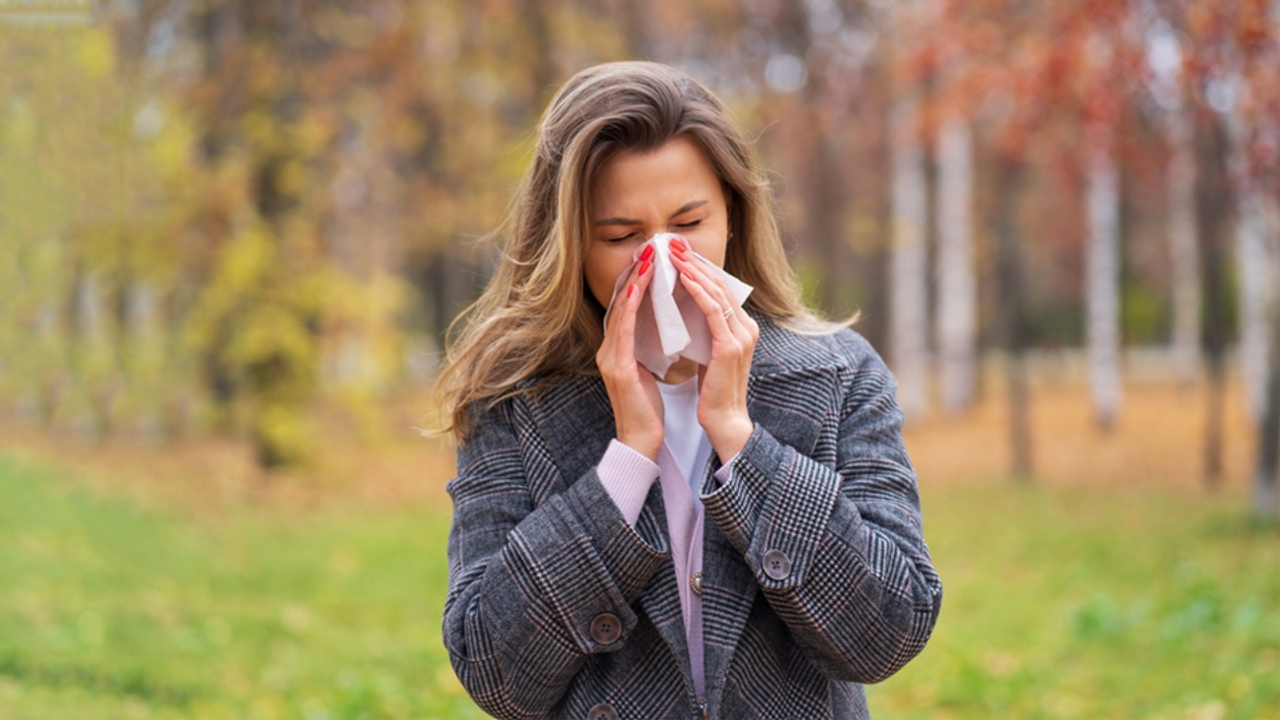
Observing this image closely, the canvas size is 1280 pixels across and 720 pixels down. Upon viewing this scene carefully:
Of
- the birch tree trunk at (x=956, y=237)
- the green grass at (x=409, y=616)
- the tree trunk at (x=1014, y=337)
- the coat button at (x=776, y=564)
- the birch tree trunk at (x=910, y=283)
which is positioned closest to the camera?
the coat button at (x=776, y=564)

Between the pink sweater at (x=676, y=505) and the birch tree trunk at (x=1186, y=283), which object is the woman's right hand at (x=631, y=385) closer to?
the pink sweater at (x=676, y=505)

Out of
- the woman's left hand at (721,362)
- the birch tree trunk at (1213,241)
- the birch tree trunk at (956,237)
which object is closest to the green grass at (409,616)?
the birch tree trunk at (1213,241)

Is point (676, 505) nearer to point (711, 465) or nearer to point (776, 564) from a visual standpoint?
point (711, 465)

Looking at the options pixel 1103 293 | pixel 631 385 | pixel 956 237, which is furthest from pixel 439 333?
pixel 631 385

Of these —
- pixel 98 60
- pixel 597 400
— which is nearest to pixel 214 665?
pixel 597 400

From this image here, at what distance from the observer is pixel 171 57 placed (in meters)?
12.7

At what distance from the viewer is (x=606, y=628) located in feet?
5.81

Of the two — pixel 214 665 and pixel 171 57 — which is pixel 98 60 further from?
pixel 214 665

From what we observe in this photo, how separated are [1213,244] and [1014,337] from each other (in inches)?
86.2

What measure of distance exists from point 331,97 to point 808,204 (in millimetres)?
11493

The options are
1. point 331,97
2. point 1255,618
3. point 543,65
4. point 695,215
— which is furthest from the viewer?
point 331,97

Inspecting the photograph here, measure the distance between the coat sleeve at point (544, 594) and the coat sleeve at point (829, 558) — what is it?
0.16 m

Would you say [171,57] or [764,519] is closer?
[764,519]

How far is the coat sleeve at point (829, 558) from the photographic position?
1.74 metres
